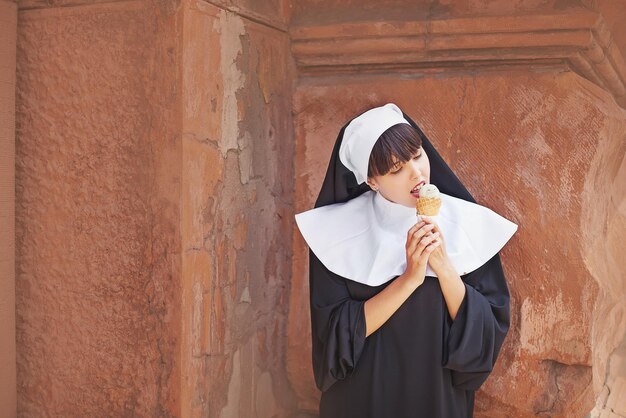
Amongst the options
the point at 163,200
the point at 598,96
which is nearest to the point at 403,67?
the point at 598,96

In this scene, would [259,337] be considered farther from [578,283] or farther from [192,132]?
[578,283]

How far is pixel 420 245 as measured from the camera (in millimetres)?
2166

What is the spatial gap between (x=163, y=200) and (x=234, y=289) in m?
0.48

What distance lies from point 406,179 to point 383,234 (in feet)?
0.72

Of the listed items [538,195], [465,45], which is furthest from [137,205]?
[538,195]

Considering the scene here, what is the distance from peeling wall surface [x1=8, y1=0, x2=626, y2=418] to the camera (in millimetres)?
2506

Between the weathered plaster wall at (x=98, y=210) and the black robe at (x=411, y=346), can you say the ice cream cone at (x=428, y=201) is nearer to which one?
the black robe at (x=411, y=346)

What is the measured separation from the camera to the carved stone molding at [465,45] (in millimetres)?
2643

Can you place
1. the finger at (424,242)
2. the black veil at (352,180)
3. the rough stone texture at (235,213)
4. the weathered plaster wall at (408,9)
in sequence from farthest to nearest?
the weathered plaster wall at (408,9), the rough stone texture at (235,213), the black veil at (352,180), the finger at (424,242)

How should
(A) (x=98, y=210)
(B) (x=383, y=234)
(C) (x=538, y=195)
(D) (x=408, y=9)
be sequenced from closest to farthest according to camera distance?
(B) (x=383, y=234)
(A) (x=98, y=210)
(C) (x=538, y=195)
(D) (x=408, y=9)

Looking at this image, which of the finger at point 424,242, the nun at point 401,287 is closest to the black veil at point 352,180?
the nun at point 401,287

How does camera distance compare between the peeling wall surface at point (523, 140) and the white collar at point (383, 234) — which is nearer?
the white collar at point (383, 234)

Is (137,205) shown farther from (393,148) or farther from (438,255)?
(438,255)
